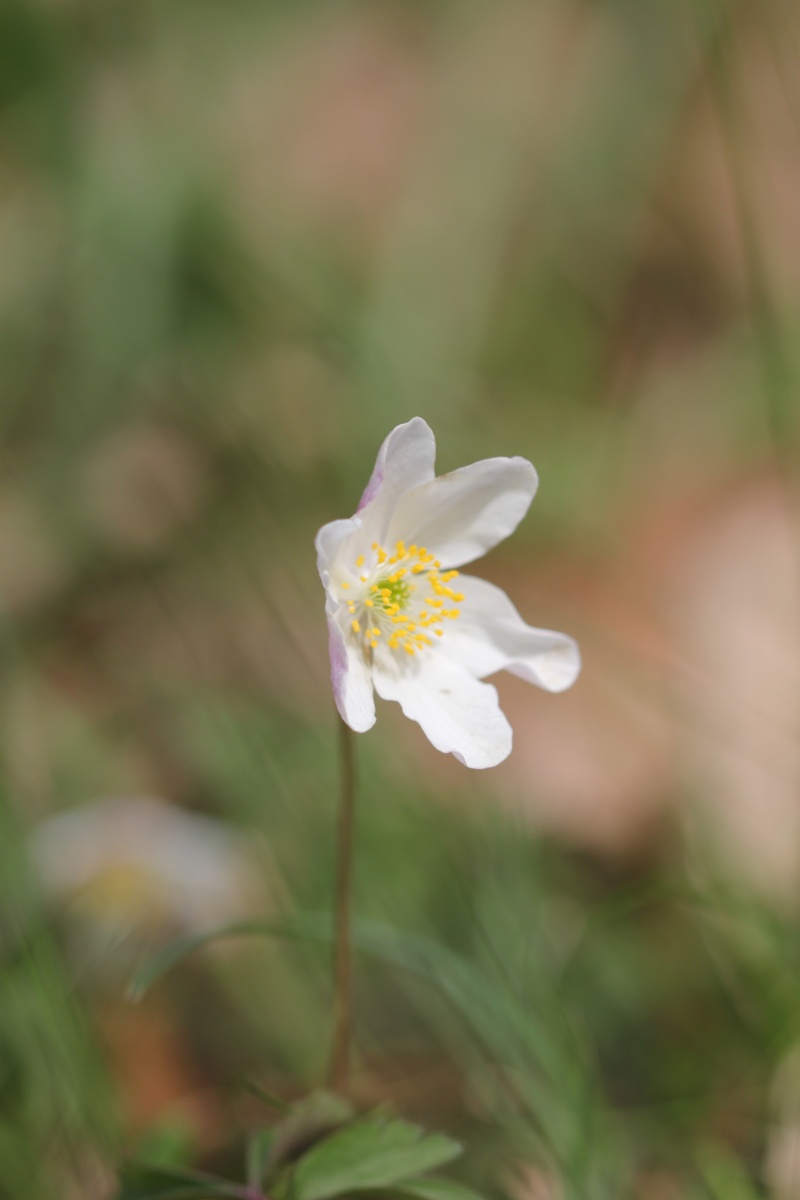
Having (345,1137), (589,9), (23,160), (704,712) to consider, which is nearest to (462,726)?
(345,1137)

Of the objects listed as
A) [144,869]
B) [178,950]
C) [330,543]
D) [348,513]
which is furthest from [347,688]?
[348,513]

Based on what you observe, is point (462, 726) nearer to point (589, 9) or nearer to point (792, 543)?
point (792, 543)

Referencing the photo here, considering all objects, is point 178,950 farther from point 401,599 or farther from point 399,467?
point 399,467

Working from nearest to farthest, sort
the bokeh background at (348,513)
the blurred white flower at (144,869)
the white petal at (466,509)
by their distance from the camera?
the white petal at (466,509)
the bokeh background at (348,513)
the blurred white flower at (144,869)

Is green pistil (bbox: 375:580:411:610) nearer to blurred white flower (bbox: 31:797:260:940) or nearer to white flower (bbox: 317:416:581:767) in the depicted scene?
white flower (bbox: 317:416:581:767)

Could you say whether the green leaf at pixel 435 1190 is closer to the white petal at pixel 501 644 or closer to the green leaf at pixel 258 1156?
the green leaf at pixel 258 1156

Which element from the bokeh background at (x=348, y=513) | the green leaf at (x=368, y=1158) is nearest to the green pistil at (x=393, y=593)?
the bokeh background at (x=348, y=513)
